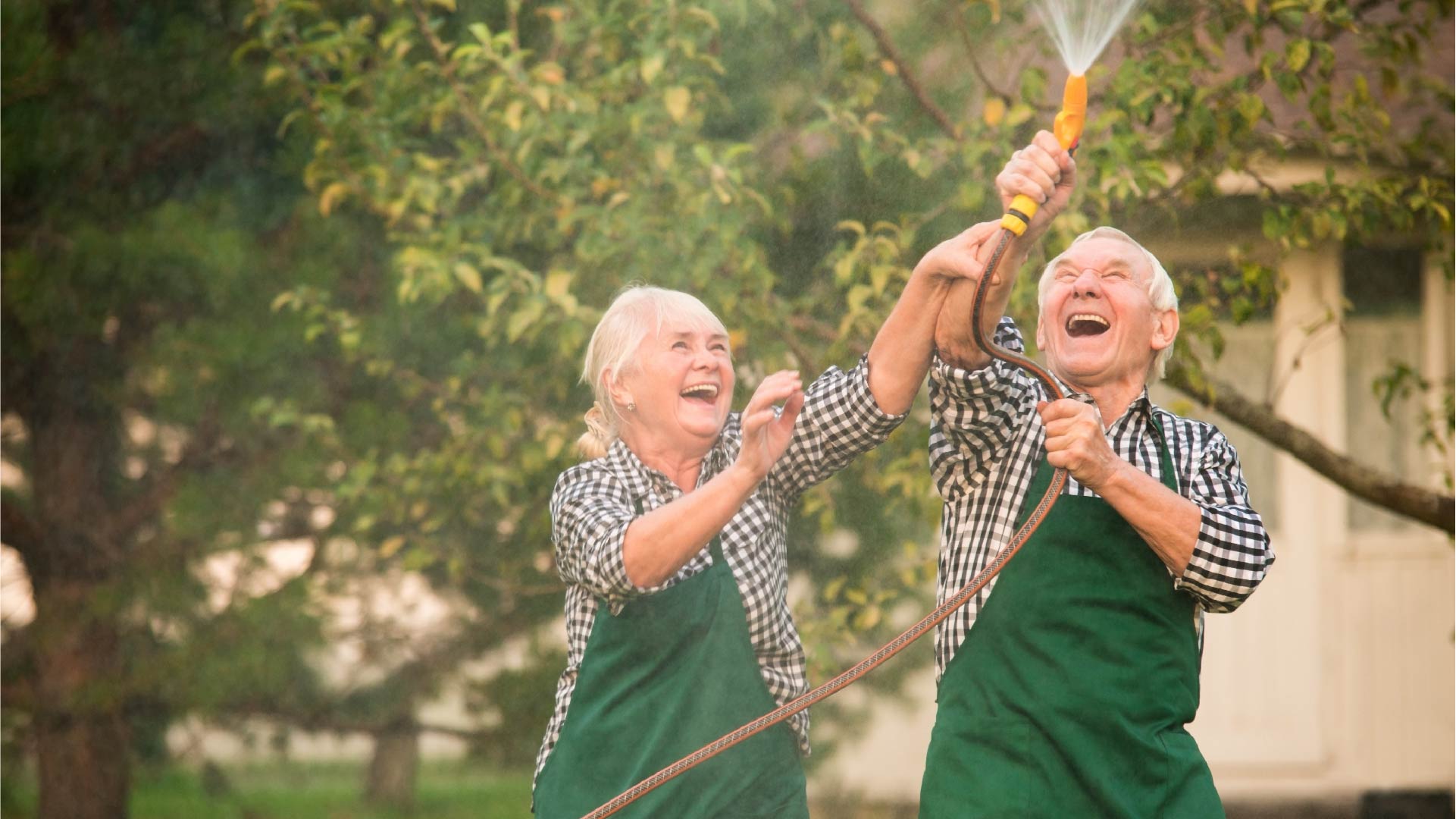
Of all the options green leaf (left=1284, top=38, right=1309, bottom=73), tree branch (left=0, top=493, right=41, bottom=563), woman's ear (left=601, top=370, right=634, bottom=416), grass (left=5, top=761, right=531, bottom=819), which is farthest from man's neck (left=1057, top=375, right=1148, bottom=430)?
tree branch (left=0, top=493, right=41, bottom=563)

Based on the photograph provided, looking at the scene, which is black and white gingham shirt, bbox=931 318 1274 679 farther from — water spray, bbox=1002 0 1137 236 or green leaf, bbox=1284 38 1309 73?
green leaf, bbox=1284 38 1309 73

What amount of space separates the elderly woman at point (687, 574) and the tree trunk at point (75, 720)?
3040 millimetres

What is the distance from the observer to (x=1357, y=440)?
5.50 metres

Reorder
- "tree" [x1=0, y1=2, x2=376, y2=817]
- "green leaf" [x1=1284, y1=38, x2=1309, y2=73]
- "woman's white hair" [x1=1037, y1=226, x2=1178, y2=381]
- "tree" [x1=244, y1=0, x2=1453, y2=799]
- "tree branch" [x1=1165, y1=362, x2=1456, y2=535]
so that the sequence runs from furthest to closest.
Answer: "tree" [x1=0, y1=2, x2=376, y2=817]
"tree branch" [x1=1165, y1=362, x2=1456, y2=535]
"tree" [x1=244, y1=0, x2=1453, y2=799]
"green leaf" [x1=1284, y1=38, x2=1309, y2=73]
"woman's white hair" [x1=1037, y1=226, x2=1178, y2=381]

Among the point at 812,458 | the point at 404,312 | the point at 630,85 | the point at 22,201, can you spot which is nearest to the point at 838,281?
the point at 630,85

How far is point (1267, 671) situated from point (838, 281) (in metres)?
2.99

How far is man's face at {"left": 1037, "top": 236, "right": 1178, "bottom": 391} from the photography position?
194 cm

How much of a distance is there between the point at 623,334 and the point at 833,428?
338mm

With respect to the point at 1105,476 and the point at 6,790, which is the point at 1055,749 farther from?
the point at 6,790

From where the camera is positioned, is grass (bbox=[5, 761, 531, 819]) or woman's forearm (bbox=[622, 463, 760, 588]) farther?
grass (bbox=[5, 761, 531, 819])

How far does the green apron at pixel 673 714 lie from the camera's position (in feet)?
6.59

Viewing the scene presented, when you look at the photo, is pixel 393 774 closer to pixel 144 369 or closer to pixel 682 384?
pixel 144 369

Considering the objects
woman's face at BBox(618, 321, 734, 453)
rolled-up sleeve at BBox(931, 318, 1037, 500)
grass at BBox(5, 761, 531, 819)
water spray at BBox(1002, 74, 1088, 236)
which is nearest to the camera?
water spray at BBox(1002, 74, 1088, 236)

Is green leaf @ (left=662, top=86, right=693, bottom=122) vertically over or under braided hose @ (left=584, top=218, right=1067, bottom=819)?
over
